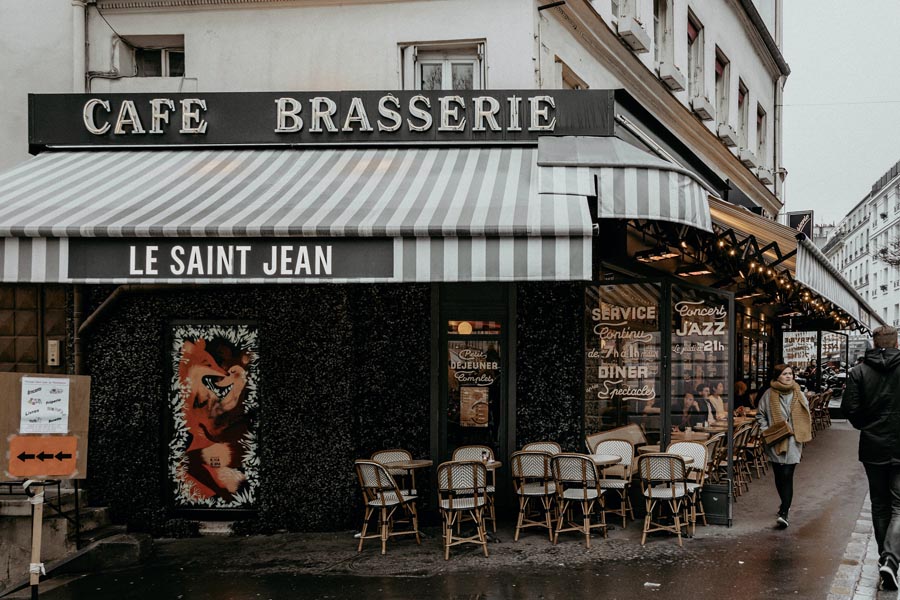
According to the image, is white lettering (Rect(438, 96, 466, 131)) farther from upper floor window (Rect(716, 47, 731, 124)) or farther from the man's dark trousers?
upper floor window (Rect(716, 47, 731, 124))

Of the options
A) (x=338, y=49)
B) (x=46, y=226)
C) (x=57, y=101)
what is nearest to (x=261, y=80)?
(x=338, y=49)

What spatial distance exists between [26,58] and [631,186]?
826 centimetres

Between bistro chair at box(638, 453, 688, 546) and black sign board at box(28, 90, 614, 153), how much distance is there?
12.5ft

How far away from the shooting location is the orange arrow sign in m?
6.34

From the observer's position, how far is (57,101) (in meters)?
9.20

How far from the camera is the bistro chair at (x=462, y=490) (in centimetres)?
771

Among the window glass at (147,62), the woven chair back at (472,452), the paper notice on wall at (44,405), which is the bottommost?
the woven chair back at (472,452)

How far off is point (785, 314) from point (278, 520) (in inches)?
762

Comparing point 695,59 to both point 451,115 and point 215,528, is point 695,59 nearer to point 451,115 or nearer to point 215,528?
point 451,115

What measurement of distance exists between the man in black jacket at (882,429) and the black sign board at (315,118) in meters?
3.87

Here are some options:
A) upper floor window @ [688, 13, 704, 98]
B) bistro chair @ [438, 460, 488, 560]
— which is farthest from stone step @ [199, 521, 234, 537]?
upper floor window @ [688, 13, 704, 98]

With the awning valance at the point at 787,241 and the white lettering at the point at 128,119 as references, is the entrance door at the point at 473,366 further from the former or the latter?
the white lettering at the point at 128,119

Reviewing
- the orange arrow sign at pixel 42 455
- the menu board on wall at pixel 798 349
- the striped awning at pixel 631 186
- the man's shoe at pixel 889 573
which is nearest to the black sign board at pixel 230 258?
the orange arrow sign at pixel 42 455

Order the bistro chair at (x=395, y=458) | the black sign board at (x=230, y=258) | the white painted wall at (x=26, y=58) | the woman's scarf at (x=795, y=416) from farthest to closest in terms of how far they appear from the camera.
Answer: the white painted wall at (x=26, y=58), the bistro chair at (x=395, y=458), the woman's scarf at (x=795, y=416), the black sign board at (x=230, y=258)
